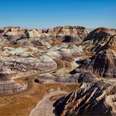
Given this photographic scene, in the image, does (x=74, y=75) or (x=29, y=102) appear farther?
(x=74, y=75)

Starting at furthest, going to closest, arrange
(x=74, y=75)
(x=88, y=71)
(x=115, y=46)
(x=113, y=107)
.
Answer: (x=115, y=46)
(x=88, y=71)
(x=74, y=75)
(x=113, y=107)

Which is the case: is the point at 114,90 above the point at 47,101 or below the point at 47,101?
above

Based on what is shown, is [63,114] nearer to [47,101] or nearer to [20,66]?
[47,101]

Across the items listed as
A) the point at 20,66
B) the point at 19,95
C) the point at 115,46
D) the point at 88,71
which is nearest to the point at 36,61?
the point at 20,66

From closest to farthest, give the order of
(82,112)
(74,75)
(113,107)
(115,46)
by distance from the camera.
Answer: (113,107), (82,112), (74,75), (115,46)

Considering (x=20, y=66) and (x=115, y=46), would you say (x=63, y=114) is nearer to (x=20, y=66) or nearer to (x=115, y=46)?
(x=20, y=66)

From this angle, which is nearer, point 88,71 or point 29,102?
point 29,102

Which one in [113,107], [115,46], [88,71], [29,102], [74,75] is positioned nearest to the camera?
[113,107]

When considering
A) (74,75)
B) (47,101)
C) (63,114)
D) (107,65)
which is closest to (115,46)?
(107,65)

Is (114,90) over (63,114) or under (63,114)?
over
